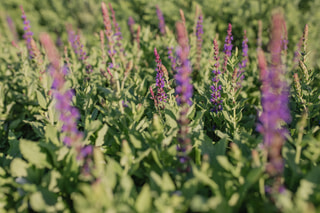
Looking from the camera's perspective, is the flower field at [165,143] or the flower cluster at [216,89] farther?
the flower cluster at [216,89]

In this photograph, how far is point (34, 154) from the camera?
95.7 inches

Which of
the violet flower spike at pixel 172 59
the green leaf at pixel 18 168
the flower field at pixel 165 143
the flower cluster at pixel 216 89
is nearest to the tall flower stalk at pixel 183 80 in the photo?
the flower field at pixel 165 143

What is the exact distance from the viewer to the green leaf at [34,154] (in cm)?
239

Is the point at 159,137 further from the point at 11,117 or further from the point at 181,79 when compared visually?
the point at 11,117

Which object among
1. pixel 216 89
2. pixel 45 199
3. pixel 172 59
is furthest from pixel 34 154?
pixel 172 59

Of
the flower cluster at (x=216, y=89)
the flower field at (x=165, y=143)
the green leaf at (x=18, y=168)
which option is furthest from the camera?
the flower cluster at (x=216, y=89)

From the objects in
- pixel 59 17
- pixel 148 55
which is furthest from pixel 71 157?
pixel 59 17

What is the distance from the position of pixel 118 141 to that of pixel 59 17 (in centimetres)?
1120

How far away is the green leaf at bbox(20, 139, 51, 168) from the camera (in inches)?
94.1

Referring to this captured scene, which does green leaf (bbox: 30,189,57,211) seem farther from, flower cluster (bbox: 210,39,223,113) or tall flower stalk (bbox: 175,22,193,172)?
flower cluster (bbox: 210,39,223,113)

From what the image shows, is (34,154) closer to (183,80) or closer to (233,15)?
(183,80)

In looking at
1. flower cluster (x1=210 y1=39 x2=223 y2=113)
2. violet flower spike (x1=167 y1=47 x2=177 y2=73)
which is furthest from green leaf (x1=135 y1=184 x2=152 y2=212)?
violet flower spike (x1=167 y1=47 x2=177 y2=73)

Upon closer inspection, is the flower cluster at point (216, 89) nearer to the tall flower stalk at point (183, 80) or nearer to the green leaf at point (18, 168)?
the tall flower stalk at point (183, 80)

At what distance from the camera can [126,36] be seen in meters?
7.52
